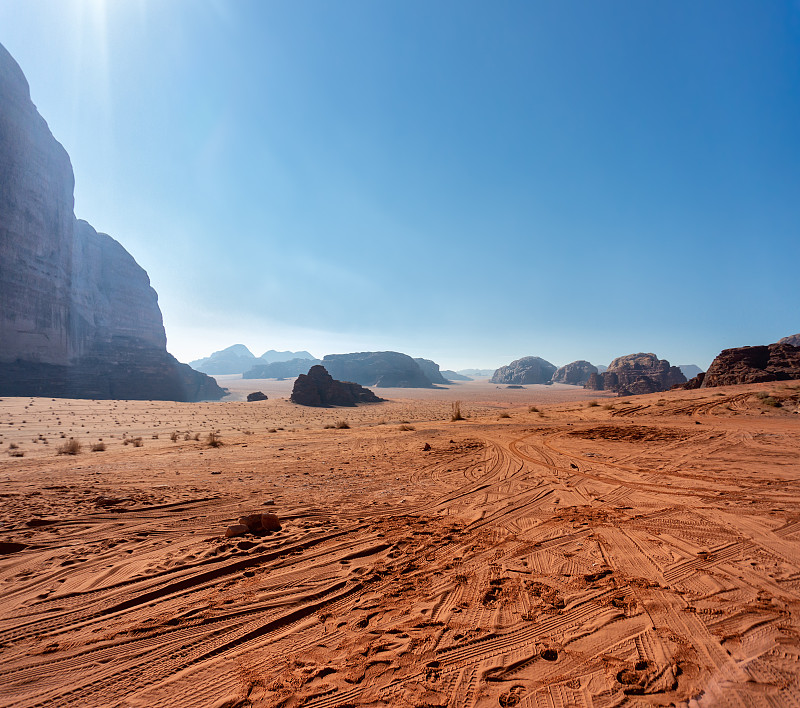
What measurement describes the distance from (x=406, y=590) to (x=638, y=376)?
315 feet

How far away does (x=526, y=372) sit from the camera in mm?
163250

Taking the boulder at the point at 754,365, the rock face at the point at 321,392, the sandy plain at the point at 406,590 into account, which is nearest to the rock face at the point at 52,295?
the rock face at the point at 321,392

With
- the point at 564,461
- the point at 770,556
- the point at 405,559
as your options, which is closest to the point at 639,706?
the point at 405,559

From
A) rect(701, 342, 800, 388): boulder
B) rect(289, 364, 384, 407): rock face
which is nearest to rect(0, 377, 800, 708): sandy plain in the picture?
rect(701, 342, 800, 388): boulder

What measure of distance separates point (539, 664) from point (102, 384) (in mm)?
84709

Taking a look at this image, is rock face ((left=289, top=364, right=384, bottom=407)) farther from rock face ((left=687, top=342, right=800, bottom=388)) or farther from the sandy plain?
the sandy plain

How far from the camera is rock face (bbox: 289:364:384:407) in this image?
57312 millimetres

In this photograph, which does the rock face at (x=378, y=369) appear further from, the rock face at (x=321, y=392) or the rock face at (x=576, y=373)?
the rock face at (x=321, y=392)

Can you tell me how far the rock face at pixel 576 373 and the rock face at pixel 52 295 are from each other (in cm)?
14405

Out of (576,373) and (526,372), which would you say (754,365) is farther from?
(526,372)

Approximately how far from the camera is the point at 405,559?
14.3 ft

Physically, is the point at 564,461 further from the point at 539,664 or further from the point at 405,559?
the point at 539,664

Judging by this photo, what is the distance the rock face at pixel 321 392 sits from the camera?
5731cm

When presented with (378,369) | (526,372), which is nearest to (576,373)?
(526,372)
